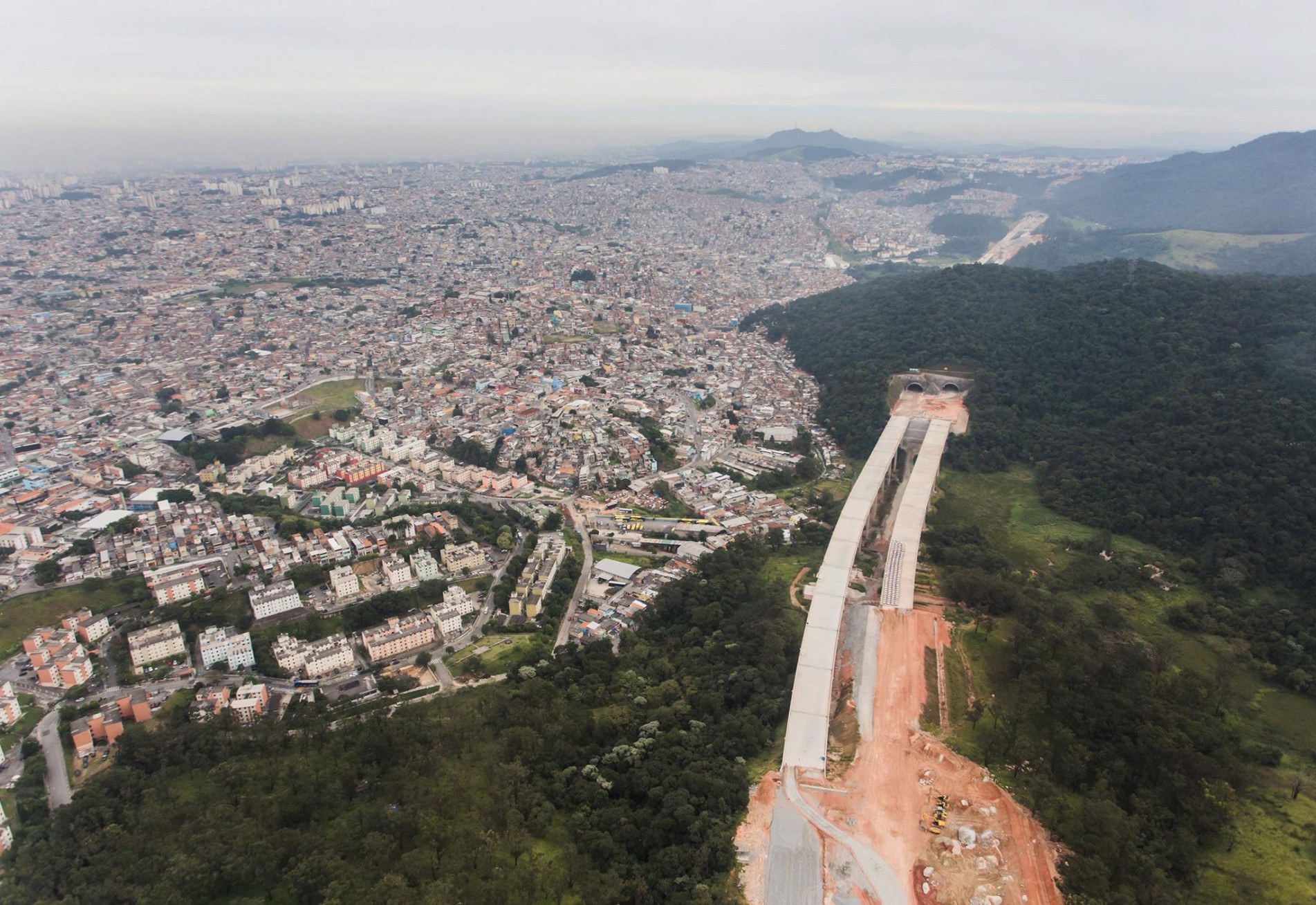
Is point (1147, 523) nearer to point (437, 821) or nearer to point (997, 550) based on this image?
point (997, 550)

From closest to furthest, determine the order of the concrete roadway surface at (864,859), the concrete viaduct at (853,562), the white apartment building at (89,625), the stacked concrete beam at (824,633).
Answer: the concrete roadway surface at (864,859)
the stacked concrete beam at (824,633)
the concrete viaduct at (853,562)
the white apartment building at (89,625)

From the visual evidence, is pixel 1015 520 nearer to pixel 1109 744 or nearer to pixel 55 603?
pixel 1109 744

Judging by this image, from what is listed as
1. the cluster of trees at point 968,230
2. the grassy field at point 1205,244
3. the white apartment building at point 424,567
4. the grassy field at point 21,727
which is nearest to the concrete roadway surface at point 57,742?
the grassy field at point 21,727

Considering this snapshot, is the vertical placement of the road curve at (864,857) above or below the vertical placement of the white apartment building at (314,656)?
above

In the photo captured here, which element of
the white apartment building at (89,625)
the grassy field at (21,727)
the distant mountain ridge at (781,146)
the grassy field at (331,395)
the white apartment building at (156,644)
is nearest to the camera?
the grassy field at (21,727)

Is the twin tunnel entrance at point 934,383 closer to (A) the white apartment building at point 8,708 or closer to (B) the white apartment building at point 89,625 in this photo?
(B) the white apartment building at point 89,625

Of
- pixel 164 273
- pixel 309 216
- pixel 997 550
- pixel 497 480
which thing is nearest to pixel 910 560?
pixel 997 550
